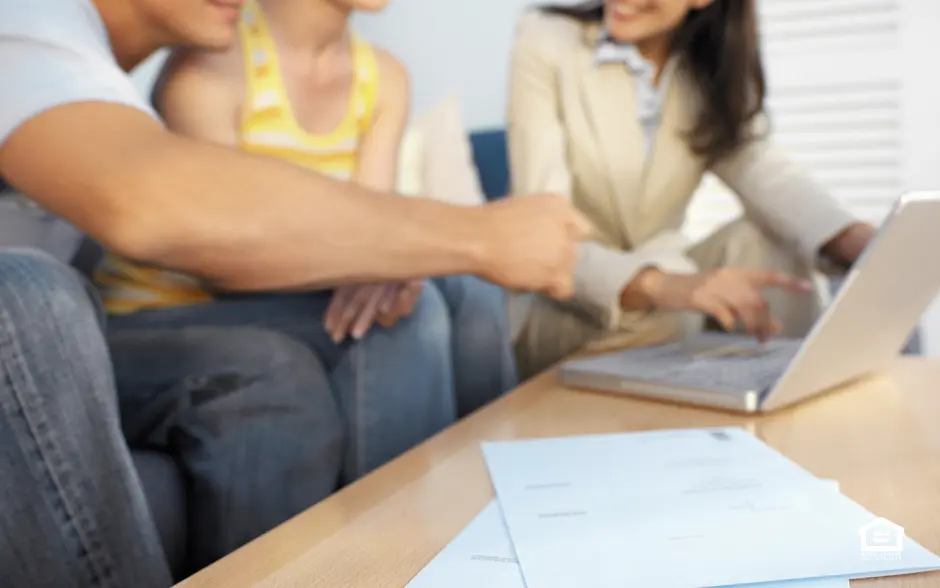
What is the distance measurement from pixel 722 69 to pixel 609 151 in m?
0.21

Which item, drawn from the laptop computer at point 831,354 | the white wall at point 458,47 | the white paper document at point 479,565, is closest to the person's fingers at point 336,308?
the laptop computer at point 831,354

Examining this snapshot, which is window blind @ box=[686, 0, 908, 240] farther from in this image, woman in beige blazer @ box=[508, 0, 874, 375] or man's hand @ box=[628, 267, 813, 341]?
man's hand @ box=[628, 267, 813, 341]

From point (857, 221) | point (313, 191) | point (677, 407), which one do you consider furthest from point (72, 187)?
point (857, 221)

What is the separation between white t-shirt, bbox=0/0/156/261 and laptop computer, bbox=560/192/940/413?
501 mm

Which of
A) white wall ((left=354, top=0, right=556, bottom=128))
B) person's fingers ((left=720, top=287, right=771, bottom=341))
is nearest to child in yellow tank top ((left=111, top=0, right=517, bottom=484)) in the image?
person's fingers ((left=720, top=287, right=771, bottom=341))

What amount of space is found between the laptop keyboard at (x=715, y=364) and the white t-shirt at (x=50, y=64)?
509 millimetres

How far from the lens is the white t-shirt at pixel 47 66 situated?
0.59 m

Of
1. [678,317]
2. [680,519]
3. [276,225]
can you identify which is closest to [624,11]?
[678,317]

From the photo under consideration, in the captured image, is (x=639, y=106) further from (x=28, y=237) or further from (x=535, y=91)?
(x=28, y=237)

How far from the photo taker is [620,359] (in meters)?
0.94

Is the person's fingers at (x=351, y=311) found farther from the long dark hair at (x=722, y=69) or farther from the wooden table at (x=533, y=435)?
the long dark hair at (x=722, y=69)

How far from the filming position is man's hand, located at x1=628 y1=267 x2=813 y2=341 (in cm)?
95

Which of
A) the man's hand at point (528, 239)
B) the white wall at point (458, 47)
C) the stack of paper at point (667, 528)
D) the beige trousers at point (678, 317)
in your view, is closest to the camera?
the stack of paper at point (667, 528)

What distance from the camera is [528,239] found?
641 mm
